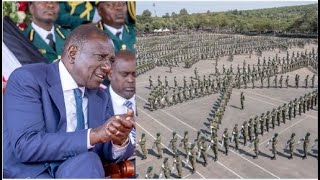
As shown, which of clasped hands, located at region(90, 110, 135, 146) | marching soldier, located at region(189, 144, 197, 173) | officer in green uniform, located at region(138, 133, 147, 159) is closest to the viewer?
clasped hands, located at region(90, 110, 135, 146)

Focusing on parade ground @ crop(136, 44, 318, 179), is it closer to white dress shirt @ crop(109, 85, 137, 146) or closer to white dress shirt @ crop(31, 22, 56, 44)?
white dress shirt @ crop(109, 85, 137, 146)

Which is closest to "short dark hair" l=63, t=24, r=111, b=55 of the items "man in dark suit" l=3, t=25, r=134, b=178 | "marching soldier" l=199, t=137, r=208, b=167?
"man in dark suit" l=3, t=25, r=134, b=178

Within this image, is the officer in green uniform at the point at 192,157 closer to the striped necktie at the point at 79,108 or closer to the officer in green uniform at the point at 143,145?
the officer in green uniform at the point at 143,145

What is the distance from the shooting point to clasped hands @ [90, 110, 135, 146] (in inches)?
116

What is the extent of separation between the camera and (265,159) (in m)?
13.0

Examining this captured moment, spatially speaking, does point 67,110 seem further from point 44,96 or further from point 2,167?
point 2,167

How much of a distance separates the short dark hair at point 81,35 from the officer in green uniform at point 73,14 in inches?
9.0

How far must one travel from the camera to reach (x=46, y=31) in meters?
3.69

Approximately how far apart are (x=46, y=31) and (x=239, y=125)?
45.0 ft

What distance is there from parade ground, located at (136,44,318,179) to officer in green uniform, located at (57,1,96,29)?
8.47 meters

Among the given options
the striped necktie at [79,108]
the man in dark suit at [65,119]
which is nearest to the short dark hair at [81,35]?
the man in dark suit at [65,119]

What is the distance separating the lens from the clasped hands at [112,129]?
295 cm

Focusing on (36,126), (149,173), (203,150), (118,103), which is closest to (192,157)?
(203,150)

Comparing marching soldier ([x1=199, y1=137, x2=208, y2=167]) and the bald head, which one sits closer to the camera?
the bald head
